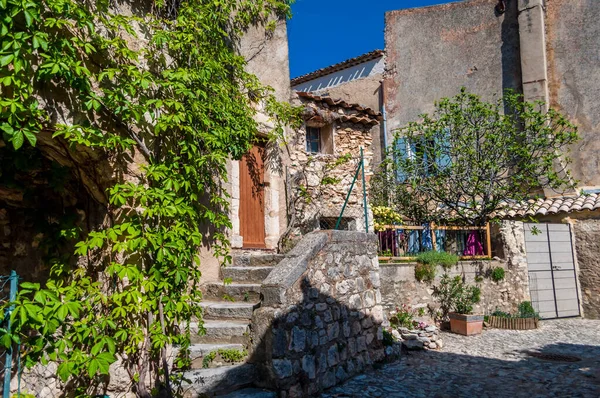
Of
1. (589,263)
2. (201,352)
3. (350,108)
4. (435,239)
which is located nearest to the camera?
(201,352)

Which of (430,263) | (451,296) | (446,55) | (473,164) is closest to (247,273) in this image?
(430,263)

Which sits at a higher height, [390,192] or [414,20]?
[414,20]

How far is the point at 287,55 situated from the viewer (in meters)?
7.15

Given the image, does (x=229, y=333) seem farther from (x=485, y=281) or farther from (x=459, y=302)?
(x=485, y=281)

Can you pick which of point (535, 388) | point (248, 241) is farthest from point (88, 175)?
point (535, 388)

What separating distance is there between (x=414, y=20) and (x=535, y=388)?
11.8 m

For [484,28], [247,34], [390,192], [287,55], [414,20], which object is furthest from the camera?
[414,20]

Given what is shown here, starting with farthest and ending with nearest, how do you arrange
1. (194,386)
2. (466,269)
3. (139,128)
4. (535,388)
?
(466,269)
(535,388)
(139,128)
(194,386)

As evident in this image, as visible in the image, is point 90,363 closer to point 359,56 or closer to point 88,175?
point 88,175

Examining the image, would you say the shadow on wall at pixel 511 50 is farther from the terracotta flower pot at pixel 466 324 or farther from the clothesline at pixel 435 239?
the terracotta flower pot at pixel 466 324

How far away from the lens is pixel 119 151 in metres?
3.69

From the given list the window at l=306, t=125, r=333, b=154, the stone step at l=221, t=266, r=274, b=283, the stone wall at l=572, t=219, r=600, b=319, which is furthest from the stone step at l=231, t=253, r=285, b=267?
the stone wall at l=572, t=219, r=600, b=319

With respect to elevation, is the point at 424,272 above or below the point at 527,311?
above

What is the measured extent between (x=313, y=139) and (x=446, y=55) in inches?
262
